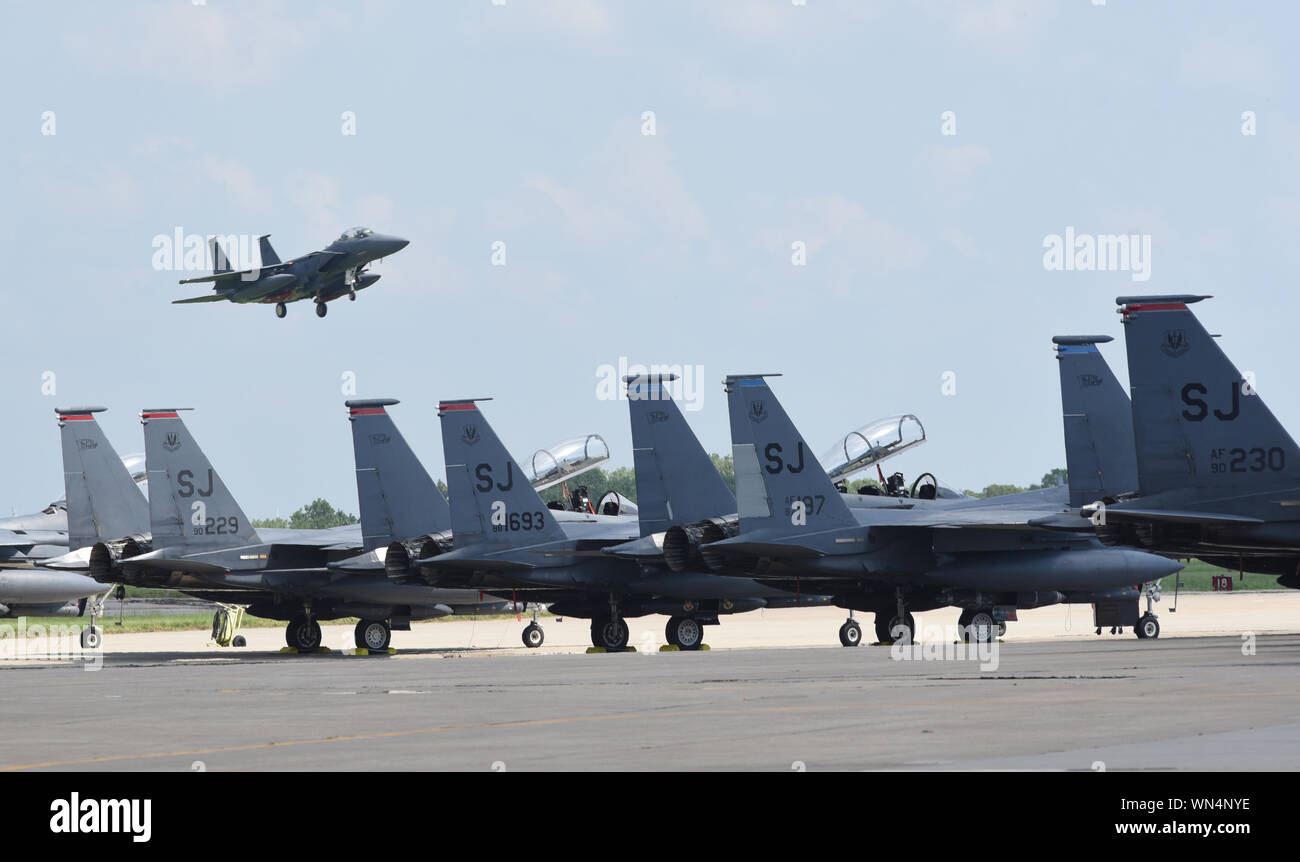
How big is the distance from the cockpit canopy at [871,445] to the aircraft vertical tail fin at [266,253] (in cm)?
1977

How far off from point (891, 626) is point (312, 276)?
21.2 metres

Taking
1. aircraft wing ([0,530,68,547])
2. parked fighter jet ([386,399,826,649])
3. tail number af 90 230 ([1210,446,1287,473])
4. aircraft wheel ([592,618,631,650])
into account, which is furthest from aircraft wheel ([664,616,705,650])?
aircraft wing ([0,530,68,547])

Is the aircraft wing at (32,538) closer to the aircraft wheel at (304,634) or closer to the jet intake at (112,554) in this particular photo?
the jet intake at (112,554)

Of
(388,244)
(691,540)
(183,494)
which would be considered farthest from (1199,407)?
(388,244)

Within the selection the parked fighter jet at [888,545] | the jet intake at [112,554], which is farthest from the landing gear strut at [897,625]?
the jet intake at [112,554]

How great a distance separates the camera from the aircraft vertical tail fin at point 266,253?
48719mm

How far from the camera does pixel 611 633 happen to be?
3459cm

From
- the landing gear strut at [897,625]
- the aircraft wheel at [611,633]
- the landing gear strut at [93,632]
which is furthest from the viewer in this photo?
the landing gear strut at [93,632]

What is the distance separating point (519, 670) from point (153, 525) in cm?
1283

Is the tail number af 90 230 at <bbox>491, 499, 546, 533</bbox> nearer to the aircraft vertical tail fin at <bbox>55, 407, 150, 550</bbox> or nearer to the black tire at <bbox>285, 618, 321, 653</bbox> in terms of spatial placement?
the black tire at <bbox>285, 618, 321, 653</bbox>

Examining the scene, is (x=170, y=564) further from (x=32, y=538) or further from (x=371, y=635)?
(x=32, y=538)
